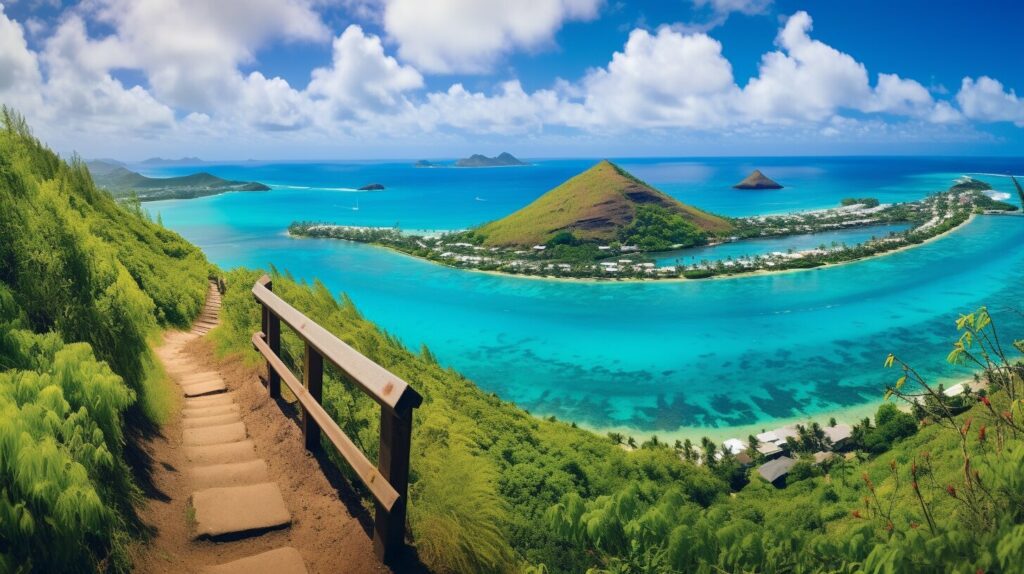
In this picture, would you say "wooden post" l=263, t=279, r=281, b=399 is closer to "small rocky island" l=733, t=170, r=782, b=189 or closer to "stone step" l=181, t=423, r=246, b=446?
"stone step" l=181, t=423, r=246, b=446

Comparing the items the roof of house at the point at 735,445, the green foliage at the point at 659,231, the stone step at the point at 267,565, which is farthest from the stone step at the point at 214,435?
the green foliage at the point at 659,231

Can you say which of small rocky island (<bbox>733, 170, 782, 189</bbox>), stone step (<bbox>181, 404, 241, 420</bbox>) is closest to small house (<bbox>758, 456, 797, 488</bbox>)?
stone step (<bbox>181, 404, 241, 420</bbox>)

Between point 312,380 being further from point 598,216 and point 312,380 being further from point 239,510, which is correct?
point 598,216

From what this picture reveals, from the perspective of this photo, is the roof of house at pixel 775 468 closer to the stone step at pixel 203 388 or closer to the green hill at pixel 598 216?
the stone step at pixel 203 388

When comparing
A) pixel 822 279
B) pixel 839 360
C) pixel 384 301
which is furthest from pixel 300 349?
pixel 822 279

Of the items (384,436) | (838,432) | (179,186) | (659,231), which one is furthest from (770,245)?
(179,186)

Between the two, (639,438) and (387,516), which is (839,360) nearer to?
(639,438)
